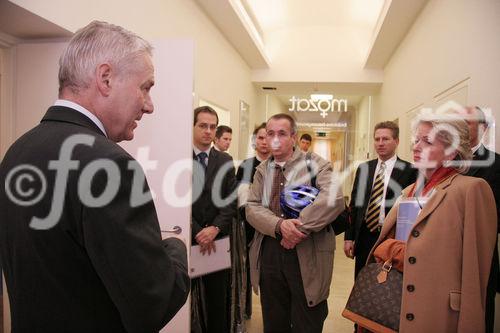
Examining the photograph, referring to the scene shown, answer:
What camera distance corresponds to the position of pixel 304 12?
6.37 metres

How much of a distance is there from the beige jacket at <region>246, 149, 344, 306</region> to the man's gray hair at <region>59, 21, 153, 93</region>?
1.39 meters

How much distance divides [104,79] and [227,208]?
1744 millimetres

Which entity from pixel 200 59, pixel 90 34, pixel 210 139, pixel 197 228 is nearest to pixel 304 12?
pixel 200 59

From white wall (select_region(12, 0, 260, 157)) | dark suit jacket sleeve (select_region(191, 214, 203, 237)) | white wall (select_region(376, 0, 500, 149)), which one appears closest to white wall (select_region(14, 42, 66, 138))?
white wall (select_region(12, 0, 260, 157))

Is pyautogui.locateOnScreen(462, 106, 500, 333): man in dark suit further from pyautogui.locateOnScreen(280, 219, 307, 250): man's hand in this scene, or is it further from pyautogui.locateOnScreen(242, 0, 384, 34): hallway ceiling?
pyautogui.locateOnScreen(242, 0, 384, 34): hallway ceiling

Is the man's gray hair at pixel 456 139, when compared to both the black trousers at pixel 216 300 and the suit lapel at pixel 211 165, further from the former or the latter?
the black trousers at pixel 216 300

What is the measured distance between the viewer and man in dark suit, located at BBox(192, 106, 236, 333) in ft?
8.12

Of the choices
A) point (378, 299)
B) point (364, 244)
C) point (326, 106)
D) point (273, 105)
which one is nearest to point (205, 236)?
point (378, 299)

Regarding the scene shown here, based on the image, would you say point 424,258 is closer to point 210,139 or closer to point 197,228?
point 197,228

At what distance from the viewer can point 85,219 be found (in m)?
0.76

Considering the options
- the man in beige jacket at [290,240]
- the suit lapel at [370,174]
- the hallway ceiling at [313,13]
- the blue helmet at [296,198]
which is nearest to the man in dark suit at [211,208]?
the man in beige jacket at [290,240]

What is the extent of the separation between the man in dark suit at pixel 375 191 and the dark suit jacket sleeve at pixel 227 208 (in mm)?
994

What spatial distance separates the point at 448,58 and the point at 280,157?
2137 millimetres

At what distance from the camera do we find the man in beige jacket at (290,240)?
6.65ft
